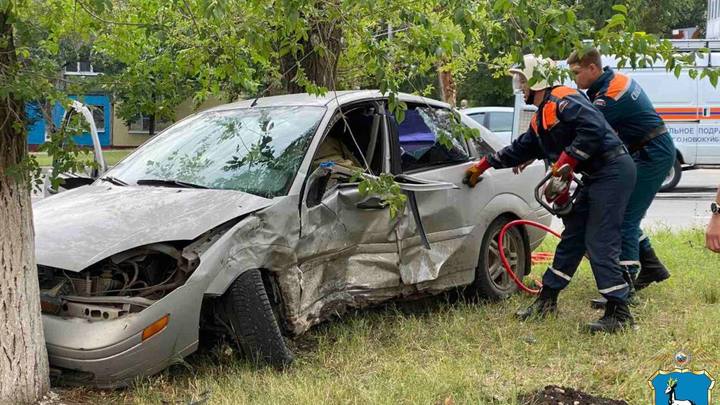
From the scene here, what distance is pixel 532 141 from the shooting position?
5.40 metres

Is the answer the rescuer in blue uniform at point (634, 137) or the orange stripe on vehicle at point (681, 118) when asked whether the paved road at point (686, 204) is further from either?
the rescuer in blue uniform at point (634, 137)

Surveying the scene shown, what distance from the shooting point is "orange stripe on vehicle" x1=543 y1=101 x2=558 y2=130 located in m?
4.96

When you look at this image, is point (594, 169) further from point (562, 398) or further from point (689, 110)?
point (689, 110)

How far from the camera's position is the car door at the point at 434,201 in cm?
504

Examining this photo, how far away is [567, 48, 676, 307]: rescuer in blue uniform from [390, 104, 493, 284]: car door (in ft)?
3.21

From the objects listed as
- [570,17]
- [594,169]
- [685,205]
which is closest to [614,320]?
[594,169]

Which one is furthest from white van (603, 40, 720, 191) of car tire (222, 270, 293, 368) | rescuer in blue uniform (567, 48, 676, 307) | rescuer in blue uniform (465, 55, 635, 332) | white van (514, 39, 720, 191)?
car tire (222, 270, 293, 368)

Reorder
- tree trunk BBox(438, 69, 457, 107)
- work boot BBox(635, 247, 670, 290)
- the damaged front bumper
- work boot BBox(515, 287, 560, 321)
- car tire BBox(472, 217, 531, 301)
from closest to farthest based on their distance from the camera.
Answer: the damaged front bumper < work boot BBox(515, 287, 560, 321) < car tire BBox(472, 217, 531, 301) < work boot BBox(635, 247, 670, 290) < tree trunk BBox(438, 69, 457, 107)

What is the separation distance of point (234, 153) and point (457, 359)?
1.78m

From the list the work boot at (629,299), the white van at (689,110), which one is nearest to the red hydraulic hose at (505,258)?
the work boot at (629,299)

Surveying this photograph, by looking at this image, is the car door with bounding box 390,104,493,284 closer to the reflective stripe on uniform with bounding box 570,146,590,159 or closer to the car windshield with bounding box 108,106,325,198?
the car windshield with bounding box 108,106,325,198

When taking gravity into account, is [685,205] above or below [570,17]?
below

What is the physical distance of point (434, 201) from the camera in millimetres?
5180

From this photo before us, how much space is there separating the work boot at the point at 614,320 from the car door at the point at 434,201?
36.1 inches
